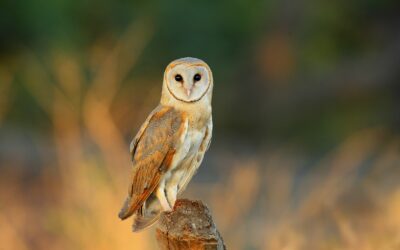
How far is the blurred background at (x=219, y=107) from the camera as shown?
5793 millimetres

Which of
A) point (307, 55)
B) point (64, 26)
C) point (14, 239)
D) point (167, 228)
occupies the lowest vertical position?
point (167, 228)

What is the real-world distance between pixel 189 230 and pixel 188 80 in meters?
0.78

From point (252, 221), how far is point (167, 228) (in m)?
6.39

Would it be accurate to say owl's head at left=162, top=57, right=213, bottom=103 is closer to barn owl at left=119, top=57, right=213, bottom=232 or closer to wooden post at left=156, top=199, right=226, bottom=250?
barn owl at left=119, top=57, right=213, bottom=232

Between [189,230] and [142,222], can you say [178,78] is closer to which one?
Result: [142,222]

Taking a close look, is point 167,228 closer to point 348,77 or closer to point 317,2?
point 348,77

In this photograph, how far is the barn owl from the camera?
153 inches

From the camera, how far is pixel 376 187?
647cm

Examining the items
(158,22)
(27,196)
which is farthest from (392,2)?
(27,196)

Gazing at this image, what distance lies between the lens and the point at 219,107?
1694cm

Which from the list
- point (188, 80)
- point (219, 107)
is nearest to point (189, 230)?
point (188, 80)

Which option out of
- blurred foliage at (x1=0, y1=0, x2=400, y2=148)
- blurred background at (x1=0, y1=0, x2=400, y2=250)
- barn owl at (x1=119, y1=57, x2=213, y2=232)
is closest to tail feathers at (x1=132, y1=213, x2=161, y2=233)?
barn owl at (x1=119, y1=57, x2=213, y2=232)

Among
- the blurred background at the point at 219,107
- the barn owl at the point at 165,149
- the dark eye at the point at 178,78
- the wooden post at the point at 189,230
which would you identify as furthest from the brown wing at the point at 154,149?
the blurred background at the point at 219,107

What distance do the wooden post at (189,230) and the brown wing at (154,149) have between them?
639mm
